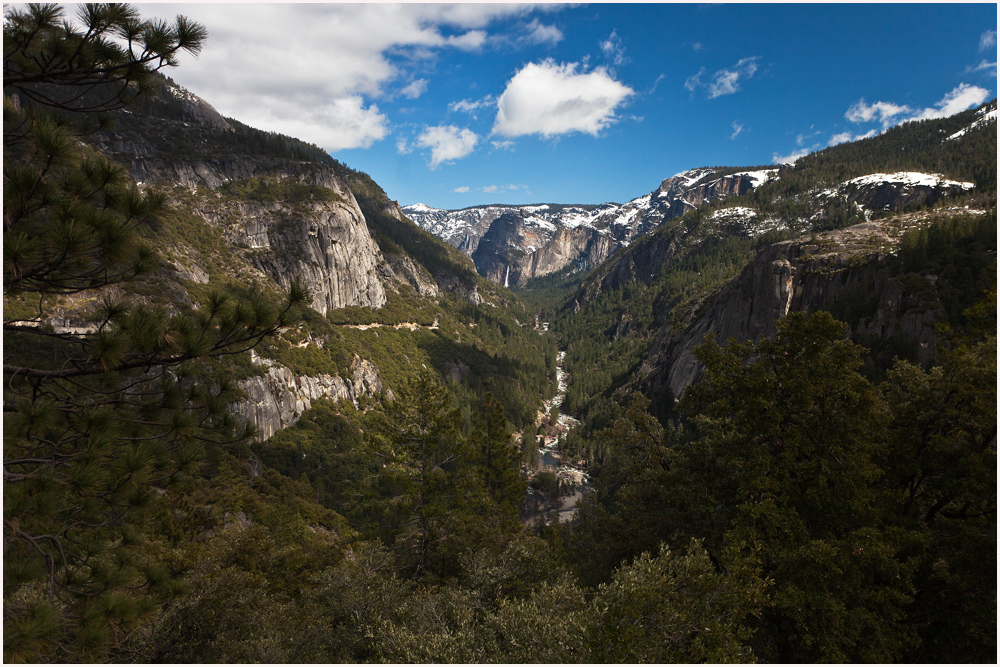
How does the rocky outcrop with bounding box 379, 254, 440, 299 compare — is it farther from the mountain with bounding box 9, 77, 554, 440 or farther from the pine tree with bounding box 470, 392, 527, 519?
the pine tree with bounding box 470, 392, 527, 519

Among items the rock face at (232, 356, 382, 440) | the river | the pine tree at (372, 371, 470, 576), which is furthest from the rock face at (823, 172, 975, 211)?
the pine tree at (372, 371, 470, 576)

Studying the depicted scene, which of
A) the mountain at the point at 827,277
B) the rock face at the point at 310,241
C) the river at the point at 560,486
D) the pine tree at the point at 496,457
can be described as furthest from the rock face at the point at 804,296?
the rock face at the point at 310,241

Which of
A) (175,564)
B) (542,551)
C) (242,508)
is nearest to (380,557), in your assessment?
(542,551)

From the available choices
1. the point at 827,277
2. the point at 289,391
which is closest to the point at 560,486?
the point at 289,391

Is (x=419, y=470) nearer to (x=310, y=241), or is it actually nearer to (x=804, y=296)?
(x=804, y=296)

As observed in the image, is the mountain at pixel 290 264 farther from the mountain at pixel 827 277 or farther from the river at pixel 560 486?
the mountain at pixel 827 277
